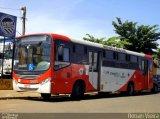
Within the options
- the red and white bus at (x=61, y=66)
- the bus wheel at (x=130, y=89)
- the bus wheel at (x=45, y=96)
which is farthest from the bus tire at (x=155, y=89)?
the bus wheel at (x=45, y=96)

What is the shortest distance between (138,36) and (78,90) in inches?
988

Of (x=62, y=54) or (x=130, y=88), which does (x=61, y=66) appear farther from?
(x=130, y=88)

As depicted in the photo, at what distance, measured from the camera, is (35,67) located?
57.4 ft

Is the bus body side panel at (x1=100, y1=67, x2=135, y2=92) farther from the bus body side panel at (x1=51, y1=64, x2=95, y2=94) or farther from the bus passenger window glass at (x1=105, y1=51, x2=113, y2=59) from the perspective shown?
the bus body side panel at (x1=51, y1=64, x2=95, y2=94)

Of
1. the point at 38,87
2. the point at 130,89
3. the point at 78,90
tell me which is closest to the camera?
the point at 38,87

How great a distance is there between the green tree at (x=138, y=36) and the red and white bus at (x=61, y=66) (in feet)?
66.3

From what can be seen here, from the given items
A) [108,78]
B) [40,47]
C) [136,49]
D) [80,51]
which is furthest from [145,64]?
[136,49]

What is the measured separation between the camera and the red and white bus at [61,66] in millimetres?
17250

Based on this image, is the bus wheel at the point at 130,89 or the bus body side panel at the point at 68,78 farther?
the bus wheel at the point at 130,89

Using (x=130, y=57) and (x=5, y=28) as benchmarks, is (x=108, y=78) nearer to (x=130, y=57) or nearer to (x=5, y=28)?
(x=130, y=57)

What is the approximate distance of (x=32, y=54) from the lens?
17734 millimetres

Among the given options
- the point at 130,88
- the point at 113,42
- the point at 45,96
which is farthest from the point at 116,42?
the point at 45,96

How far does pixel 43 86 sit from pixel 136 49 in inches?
1046

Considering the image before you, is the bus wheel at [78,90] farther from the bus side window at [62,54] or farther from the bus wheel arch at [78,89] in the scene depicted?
the bus side window at [62,54]
